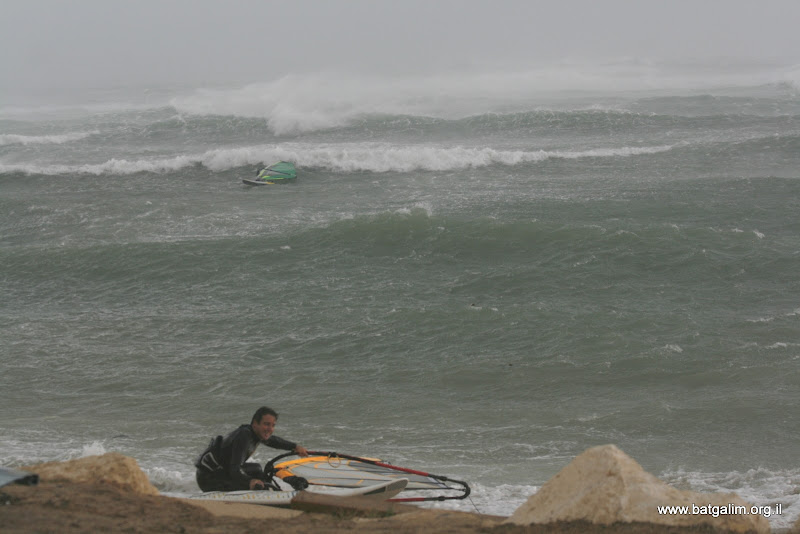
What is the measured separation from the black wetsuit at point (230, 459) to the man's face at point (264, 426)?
0.27ft

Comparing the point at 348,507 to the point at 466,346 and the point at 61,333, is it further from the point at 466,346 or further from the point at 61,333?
the point at 61,333

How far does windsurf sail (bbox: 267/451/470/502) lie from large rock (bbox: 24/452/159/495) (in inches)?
54.7

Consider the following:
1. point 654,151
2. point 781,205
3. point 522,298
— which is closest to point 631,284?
point 522,298

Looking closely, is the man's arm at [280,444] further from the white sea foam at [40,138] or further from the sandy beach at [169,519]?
the white sea foam at [40,138]

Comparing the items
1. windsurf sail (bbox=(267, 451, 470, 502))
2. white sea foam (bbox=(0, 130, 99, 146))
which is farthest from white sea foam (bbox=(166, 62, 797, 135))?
windsurf sail (bbox=(267, 451, 470, 502))

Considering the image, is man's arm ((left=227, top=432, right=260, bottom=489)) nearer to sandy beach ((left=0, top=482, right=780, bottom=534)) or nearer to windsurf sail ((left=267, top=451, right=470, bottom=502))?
windsurf sail ((left=267, top=451, right=470, bottom=502))

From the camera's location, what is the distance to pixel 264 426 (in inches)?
299

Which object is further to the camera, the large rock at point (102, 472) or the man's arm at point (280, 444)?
the man's arm at point (280, 444)

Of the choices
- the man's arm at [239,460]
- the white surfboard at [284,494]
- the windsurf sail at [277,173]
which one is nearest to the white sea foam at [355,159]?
the windsurf sail at [277,173]

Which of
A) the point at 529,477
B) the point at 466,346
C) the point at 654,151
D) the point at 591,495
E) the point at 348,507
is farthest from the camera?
the point at 654,151

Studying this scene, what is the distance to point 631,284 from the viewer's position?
16828 mm

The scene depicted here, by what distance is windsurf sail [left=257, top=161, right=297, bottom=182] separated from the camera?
89.1 feet

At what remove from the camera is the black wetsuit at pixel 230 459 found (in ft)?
25.4

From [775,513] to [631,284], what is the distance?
849 centimetres
